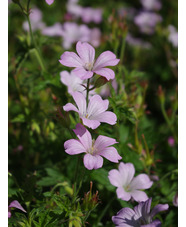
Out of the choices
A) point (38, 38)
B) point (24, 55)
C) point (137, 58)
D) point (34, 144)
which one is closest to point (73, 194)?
point (34, 144)

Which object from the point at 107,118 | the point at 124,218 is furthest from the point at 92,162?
the point at 124,218

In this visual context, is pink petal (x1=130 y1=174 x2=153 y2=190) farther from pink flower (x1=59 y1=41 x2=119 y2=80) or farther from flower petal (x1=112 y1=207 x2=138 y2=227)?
pink flower (x1=59 y1=41 x2=119 y2=80)

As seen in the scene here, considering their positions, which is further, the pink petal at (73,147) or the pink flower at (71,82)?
the pink flower at (71,82)

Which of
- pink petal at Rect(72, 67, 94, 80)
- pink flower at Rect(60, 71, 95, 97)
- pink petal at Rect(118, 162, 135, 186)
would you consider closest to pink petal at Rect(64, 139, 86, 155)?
pink petal at Rect(72, 67, 94, 80)

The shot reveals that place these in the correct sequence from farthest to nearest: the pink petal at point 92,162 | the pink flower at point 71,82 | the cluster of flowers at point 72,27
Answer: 1. the cluster of flowers at point 72,27
2. the pink flower at point 71,82
3. the pink petal at point 92,162

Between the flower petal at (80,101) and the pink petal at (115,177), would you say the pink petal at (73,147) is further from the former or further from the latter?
the pink petal at (115,177)

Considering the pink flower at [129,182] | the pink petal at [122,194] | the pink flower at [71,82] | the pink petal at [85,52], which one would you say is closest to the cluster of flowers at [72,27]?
the pink flower at [71,82]
